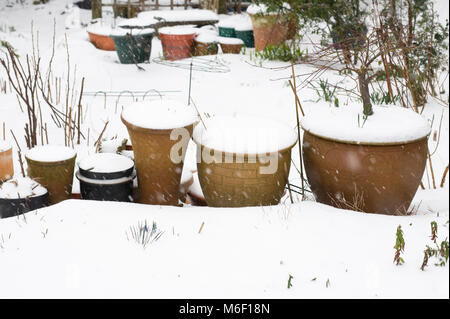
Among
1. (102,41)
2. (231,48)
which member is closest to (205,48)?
(231,48)

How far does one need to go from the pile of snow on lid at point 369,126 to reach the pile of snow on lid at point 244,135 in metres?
0.19

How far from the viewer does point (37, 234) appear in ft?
8.84

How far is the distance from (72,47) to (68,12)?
161 inches

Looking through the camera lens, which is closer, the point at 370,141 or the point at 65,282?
the point at 65,282

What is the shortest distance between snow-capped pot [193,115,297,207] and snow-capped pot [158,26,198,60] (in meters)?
5.15

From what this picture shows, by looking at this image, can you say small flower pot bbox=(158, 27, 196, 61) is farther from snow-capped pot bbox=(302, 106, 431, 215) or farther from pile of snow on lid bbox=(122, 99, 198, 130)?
snow-capped pot bbox=(302, 106, 431, 215)

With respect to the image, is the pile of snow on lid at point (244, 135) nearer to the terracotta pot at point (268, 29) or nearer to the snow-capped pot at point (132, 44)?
the terracotta pot at point (268, 29)

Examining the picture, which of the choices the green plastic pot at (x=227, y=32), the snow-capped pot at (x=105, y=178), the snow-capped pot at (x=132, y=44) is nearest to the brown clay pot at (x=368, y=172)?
the snow-capped pot at (x=105, y=178)

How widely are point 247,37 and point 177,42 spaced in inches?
48.8

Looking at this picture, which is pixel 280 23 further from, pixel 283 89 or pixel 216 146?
pixel 216 146

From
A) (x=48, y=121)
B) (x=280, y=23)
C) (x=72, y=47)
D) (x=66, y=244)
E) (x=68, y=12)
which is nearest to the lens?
(x=66, y=244)

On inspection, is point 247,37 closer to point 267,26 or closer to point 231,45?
point 231,45

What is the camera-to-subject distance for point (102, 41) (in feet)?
29.0
